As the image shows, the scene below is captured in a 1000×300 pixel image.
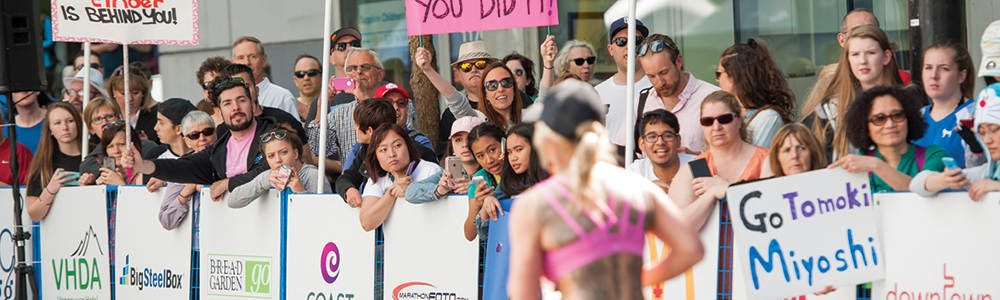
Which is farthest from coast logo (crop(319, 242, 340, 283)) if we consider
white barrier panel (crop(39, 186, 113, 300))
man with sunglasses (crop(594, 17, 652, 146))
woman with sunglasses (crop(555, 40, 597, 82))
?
woman with sunglasses (crop(555, 40, 597, 82))

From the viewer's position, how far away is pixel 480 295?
6266mm

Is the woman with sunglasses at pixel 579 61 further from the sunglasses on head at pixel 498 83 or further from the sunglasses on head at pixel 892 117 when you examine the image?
the sunglasses on head at pixel 892 117

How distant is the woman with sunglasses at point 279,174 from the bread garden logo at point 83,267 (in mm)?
1949

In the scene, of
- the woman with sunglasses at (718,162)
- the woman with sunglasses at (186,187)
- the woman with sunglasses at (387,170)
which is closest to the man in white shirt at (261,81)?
the woman with sunglasses at (186,187)

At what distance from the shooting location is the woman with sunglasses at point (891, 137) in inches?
191

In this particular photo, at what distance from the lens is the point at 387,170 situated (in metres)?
6.44

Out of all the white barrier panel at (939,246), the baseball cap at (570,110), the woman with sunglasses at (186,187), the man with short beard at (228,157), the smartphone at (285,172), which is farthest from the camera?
the woman with sunglasses at (186,187)

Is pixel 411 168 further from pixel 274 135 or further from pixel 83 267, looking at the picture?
pixel 83 267

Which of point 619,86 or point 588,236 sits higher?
point 619,86

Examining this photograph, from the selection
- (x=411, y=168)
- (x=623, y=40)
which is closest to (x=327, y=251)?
(x=411, y=168)

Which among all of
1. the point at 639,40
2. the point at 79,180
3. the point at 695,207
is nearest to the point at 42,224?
the point at 79,180

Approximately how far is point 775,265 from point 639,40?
265 centimetres

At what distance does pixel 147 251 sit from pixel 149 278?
213mm

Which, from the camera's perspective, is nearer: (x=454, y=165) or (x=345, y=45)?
(x=454, y=165)
